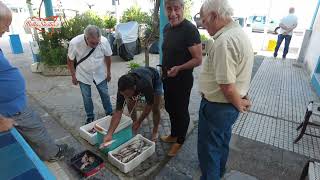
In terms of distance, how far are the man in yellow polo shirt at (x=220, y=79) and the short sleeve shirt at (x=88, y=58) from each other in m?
1.92

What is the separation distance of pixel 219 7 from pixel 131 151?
6.73 feet

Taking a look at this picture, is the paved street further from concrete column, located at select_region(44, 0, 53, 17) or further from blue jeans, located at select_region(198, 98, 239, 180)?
concrete column, located at select_region(44, 0, 53, 17)

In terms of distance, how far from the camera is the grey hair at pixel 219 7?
1.75m

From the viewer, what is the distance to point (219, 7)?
5.76 feet

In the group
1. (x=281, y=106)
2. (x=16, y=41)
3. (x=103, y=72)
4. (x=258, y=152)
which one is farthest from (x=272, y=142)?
(x=16, y=41)

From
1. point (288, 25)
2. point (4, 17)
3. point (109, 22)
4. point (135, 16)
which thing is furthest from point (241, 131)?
point (135, 16)

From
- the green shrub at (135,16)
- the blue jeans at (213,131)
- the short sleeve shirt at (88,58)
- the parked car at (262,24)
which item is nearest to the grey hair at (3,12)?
the short sleeve shirt at (88,58)

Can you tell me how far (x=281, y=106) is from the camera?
4660 mm

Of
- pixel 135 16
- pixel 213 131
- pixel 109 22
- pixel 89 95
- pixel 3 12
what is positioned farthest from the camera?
pixel 135 16

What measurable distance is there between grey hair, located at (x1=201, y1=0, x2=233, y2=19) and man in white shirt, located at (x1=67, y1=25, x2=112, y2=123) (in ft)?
5.95

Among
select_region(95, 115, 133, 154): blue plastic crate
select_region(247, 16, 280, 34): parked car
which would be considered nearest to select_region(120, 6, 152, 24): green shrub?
select_region(95, 115, 133, 154): blue plastic crate

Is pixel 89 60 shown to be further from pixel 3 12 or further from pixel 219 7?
pixel 219 7

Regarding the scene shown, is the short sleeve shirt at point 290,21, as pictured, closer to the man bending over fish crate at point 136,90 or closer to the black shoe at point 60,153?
the man bending over fish crate at point 136,90

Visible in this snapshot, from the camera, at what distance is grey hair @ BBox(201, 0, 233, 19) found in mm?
1754
